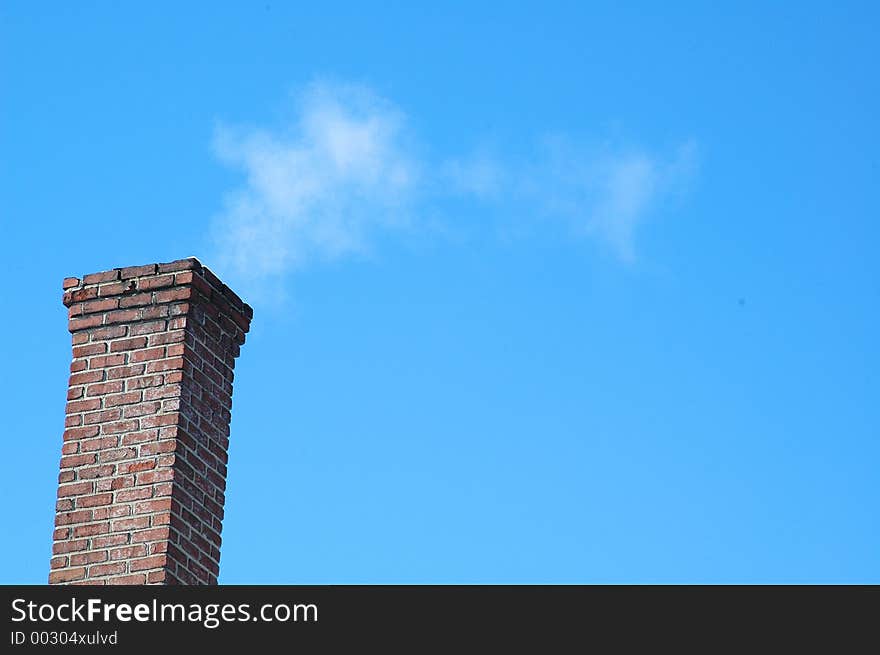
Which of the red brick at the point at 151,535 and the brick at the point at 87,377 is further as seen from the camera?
the brick at the point at 87,377

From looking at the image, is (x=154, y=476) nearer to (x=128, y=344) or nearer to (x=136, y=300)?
(x=128, y=344)

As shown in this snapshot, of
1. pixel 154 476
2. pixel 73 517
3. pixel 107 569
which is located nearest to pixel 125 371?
pixel 154 476

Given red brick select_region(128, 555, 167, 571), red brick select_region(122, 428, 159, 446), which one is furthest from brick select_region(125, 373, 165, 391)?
red brick select_region(128, 555, 167, 571)

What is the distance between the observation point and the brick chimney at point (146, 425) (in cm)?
943

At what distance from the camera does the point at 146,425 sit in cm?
970

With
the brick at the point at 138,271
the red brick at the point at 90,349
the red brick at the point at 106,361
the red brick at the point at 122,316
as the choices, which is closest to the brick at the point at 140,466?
the red brick at the point at 106,361

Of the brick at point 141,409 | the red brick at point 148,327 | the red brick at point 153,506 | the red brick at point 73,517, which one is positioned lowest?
the red brick at point 153,506

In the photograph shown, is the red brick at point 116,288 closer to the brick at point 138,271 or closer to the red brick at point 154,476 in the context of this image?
the brick at point 138,271

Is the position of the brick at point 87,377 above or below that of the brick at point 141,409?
above

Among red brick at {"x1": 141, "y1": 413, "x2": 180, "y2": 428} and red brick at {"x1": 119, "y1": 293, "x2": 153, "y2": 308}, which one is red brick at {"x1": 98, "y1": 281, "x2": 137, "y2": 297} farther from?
red brick at {"x1": 141, "y1": 413, "x2": 180, "y2": 428}

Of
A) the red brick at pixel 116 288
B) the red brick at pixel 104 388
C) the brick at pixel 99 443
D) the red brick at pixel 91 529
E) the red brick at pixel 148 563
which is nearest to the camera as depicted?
the red brick at pixel 148 563
